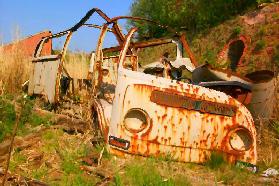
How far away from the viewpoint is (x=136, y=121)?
425 cm

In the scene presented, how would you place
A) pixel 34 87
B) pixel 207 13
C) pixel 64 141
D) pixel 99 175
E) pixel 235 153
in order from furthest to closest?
pixel 207 13, pixel 34 87, pixel 64 141, pixel 235 153, pixel 99 175

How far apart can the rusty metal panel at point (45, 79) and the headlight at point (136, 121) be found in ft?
7.36

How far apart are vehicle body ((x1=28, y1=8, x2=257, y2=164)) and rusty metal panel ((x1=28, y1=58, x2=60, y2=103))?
1.79m

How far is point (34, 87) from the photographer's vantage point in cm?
718

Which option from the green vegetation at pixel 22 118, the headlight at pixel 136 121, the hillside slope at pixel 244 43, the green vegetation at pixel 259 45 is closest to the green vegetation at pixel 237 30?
the hillside slope at pixel 244 43

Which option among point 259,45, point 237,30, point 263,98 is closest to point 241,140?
point 263,98

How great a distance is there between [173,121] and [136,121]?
0.38 m

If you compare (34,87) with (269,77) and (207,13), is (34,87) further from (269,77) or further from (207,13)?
(207,13)

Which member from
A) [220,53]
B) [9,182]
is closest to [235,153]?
[9,182]

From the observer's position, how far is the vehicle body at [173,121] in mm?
4172

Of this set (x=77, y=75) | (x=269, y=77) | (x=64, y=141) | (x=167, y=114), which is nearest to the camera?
(x=167, y=114)

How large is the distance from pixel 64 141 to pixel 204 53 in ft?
61.6

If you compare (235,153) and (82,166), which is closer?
(82,166)

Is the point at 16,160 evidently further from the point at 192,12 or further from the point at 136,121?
the point at 192,12
